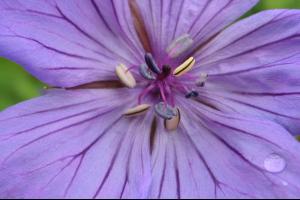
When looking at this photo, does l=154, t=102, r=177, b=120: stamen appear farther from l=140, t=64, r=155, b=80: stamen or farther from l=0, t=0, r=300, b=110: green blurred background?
l=0, t=0, r=300, b=110: green blurred background

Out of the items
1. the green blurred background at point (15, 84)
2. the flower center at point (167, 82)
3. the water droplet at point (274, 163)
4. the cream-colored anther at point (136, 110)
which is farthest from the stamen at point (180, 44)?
the green blurred background at point (15, 84)

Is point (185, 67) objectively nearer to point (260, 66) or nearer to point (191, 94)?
point (191, 94)

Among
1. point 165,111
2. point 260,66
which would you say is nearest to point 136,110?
point 165,111

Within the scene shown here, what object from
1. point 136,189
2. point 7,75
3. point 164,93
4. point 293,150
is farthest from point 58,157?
point 7,75

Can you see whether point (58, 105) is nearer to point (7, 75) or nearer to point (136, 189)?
point (136, 189)

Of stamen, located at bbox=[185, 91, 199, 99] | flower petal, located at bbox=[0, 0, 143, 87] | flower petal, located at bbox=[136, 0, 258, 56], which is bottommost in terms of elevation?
stamen, located at bbox=[185, 91, 199, 99]

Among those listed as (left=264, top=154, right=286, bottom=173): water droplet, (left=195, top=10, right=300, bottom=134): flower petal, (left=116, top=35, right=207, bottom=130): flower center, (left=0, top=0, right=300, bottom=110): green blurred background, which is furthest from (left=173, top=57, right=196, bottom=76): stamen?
(left=0, top=0, right=300, bottom=110): green blurred background
